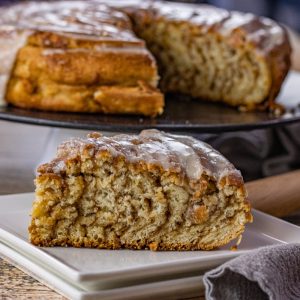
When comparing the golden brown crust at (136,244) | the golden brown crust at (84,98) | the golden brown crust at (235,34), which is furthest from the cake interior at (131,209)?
the golden brown crust at (235,34)

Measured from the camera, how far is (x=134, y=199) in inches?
83.7

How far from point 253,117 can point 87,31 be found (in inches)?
29.7

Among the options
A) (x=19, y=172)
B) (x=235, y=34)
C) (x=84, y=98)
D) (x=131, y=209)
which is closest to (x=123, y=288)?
(x=131, y=209)

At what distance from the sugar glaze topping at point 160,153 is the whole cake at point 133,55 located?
42.2 inches

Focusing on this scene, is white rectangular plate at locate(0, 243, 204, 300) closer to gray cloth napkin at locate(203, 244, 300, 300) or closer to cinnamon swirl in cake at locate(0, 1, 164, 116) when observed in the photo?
gray cloth napkin at locate(203, 244, 300, 300)

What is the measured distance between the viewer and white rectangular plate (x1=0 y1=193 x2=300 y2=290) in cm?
187

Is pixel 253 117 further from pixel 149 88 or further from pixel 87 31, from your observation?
pixel 87 31

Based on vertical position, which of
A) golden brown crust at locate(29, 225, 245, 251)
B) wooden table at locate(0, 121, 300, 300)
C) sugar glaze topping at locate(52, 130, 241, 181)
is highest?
sugar glaze topping at locate(52, 130, 241, 181)

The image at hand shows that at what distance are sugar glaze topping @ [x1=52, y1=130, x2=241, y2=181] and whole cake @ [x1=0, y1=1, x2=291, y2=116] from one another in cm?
107

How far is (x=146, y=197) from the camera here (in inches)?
83.6

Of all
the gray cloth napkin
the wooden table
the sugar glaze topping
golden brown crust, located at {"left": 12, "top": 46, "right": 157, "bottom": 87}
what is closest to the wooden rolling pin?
the wooden table

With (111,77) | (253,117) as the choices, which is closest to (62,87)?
(111,77)

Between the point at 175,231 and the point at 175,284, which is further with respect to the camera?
the point at 175,231

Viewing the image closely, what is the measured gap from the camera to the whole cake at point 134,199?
209 centimetres
